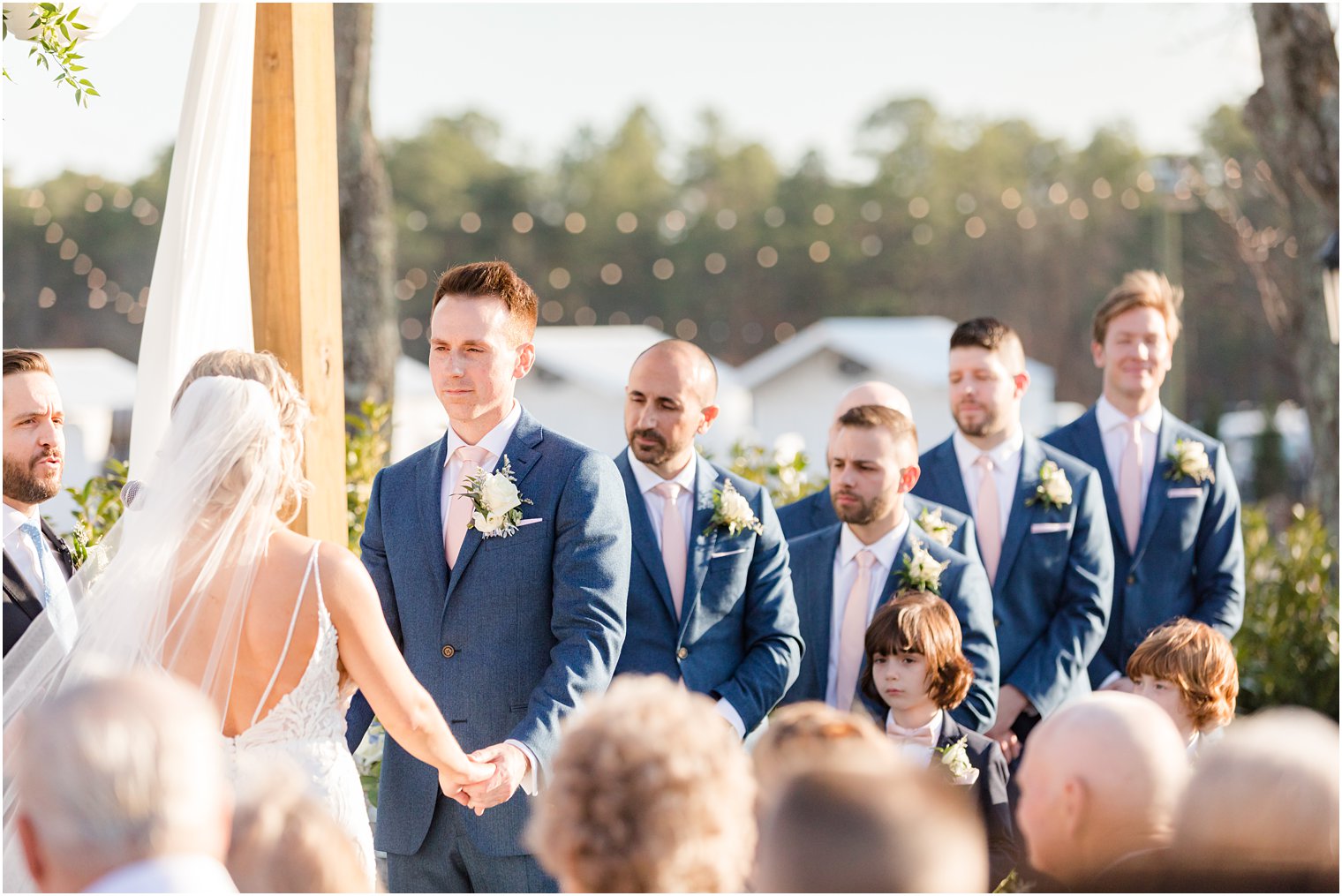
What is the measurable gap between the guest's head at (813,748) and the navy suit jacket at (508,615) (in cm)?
85

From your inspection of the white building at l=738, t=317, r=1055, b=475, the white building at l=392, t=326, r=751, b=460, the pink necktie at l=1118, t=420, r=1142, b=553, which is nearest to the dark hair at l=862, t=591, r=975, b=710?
the pink necktie at l=1118, t=420, r=1142, b=553

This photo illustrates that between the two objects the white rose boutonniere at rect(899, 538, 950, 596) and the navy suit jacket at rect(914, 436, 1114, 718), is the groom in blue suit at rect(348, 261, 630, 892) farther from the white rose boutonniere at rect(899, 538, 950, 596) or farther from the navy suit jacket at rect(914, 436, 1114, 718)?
the navy suit jacket at rect(914, 436, 1114, 718)

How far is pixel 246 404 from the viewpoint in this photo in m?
2.89

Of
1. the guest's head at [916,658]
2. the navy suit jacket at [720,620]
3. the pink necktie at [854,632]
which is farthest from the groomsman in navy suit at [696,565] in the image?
the pink necktie at [854,632]

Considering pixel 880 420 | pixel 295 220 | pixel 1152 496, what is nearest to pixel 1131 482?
pixel 1152 496

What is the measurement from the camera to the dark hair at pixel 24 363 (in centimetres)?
365

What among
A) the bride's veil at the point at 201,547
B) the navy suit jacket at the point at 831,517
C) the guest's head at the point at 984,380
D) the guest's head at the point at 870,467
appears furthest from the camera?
the guest's head at the point at 984,380

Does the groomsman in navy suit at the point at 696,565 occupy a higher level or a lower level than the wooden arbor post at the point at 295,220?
lower

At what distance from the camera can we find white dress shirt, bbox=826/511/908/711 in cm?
437

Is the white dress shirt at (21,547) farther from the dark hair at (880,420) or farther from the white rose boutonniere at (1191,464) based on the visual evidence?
the white rose boutonniere at (1191,464)

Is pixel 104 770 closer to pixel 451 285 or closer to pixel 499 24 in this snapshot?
pixel 451 285

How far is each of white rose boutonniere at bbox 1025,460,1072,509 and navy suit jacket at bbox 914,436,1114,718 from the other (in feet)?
0.05

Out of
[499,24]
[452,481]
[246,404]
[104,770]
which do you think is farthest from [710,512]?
[499,24]

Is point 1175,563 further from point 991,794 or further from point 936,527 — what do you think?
point 991,794
